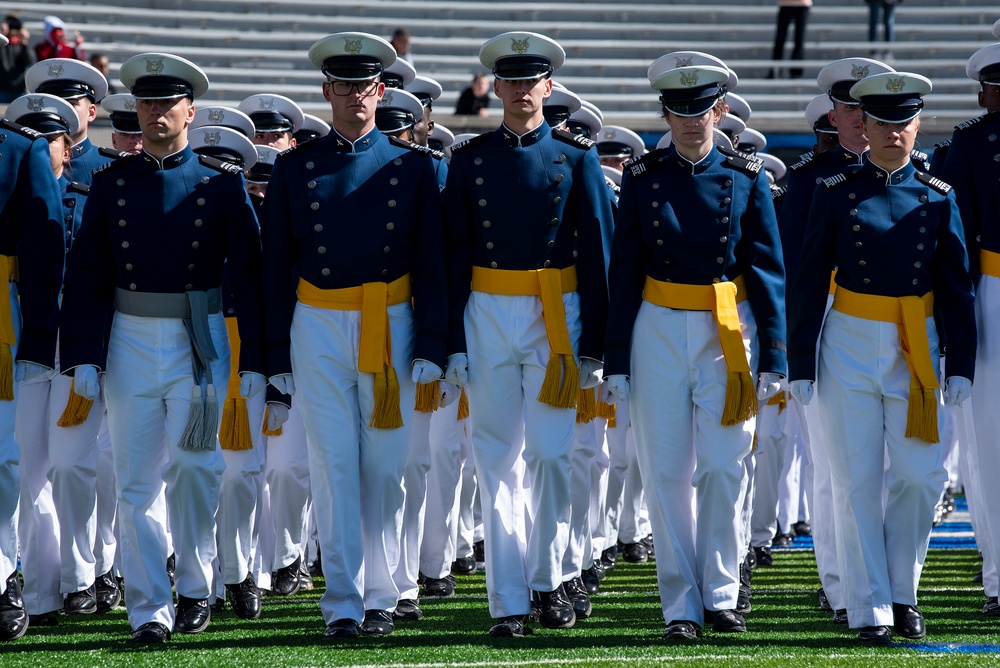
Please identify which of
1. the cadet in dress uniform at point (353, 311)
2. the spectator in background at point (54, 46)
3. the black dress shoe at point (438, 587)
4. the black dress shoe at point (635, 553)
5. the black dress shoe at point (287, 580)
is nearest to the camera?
the cadet in dress uniform at point (353, 311)

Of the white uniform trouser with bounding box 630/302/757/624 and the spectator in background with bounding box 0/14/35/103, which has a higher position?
the spectator in background with bounding box 0/14/35/103

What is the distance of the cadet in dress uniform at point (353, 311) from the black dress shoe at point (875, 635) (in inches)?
71.2

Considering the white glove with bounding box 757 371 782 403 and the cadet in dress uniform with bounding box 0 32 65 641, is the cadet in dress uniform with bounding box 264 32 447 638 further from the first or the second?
the white glove with bounding box 757 371 782 403

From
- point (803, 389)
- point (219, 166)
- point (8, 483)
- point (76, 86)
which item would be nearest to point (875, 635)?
point (803, 389)

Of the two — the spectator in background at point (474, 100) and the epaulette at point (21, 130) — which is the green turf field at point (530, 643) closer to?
the epaulette at point (21, 130)

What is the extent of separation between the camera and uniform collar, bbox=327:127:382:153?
6.15m

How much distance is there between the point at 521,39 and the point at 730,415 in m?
1.67

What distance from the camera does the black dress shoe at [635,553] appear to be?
352 inches

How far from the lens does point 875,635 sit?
19.2 feet

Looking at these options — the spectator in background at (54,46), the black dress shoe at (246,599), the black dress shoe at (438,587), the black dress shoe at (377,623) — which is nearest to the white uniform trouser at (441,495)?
the black dress shoe at (438,587)

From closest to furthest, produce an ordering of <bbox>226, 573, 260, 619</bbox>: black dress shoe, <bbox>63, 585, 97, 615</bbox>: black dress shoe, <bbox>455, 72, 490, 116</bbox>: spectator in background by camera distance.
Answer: <bbox>226, 573, 260, 619</bbox>: black dress shoe < <bbox>63, 585, 97, 615</bbox>: black dress shoe < <bbox>455, 72, 490, 116</bbox>: spectator in background

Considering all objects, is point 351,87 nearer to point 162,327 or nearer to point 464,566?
point 162,327

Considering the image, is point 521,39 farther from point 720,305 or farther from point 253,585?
point 253,585

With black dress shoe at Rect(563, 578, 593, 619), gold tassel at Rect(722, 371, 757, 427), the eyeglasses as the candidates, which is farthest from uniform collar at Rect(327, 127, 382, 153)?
black dress shoe at Rect(563, 578, 593, 619)
